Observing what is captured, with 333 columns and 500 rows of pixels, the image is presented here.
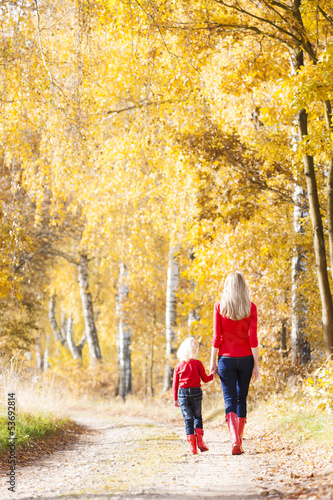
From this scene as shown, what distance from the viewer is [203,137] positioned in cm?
895

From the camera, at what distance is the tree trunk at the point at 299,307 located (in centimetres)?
929

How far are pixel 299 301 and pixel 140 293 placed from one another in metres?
10.7

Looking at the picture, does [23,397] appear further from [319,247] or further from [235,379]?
[319,247]

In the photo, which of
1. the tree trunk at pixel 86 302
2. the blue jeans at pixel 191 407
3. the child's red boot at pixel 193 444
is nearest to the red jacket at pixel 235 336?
the blue jeans at pixel 191 407

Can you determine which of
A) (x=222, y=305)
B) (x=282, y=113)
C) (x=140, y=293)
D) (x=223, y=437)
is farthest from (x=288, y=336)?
(x=140, y=293)

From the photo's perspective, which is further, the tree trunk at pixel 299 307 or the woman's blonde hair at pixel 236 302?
the tree trunk at pixel 299 307

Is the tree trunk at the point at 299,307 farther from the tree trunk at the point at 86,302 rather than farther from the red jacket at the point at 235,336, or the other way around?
the tree trunk at the point at 86,302

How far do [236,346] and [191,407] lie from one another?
4.25 ft

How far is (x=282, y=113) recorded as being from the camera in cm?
746

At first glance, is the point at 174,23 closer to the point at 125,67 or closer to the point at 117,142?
the point at 125,67

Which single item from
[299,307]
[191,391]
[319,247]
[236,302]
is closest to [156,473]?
[191,391]

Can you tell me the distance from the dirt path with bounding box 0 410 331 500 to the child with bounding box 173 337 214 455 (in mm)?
256

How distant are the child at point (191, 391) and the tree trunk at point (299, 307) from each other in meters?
3.55

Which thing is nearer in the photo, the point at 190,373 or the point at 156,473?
the point at 156,473
